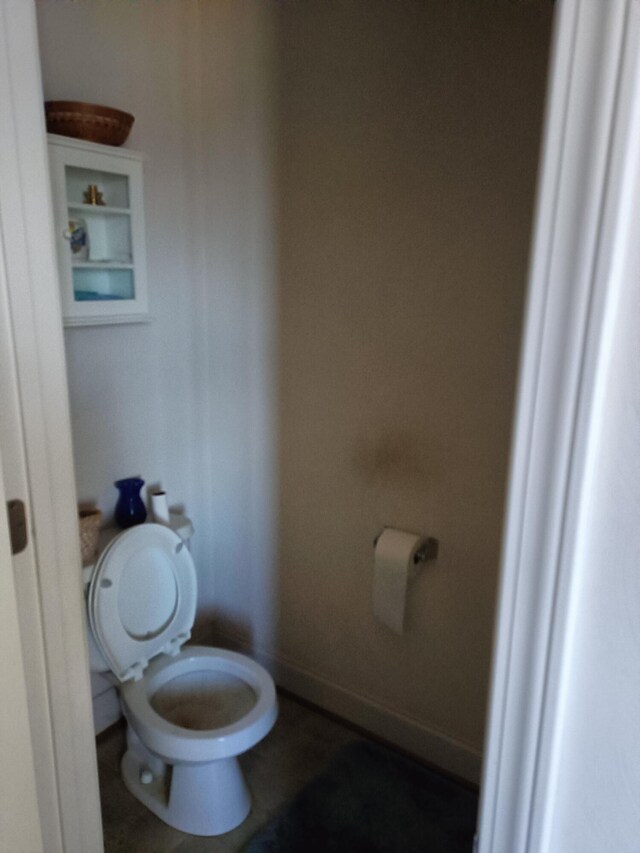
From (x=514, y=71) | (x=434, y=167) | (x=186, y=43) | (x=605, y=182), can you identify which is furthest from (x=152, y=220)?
(x=605, y=182)

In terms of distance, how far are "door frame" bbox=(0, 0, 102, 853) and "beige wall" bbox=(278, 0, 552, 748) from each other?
3.38ft

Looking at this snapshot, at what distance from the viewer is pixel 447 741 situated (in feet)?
6.28

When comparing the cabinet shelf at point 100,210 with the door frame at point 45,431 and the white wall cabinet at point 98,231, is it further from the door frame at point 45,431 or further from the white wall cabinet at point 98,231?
the door frame at point 45,431

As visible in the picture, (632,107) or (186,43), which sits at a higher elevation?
(186,43)

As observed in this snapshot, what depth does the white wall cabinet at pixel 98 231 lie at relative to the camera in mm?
1614

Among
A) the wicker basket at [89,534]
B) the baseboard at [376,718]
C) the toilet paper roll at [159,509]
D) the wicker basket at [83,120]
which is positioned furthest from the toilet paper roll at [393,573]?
the wicker basket at [83,120]

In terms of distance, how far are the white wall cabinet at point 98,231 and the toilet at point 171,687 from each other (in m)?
0.63

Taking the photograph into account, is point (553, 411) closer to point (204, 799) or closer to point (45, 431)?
point (45, 431)

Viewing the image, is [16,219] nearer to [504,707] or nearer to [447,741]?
[504,707]

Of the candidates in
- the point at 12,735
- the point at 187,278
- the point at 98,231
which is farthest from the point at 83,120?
the point at 12,735

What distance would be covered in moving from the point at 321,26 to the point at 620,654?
1754 millimetres

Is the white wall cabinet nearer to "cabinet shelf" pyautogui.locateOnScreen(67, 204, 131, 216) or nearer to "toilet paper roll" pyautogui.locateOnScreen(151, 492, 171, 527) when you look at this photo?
"cabinet shelf" pyautogui.locateOnScreen(67, 204, 131, 216)

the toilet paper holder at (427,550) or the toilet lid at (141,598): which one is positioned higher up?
the toilet paper holder at (427,550)

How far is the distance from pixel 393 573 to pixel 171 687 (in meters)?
0.73
